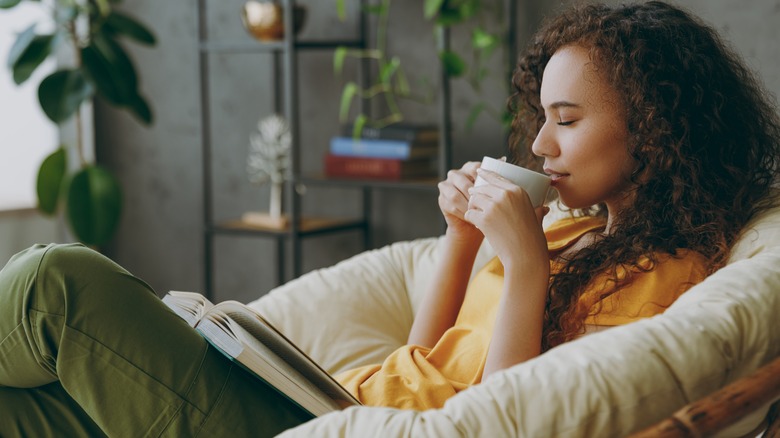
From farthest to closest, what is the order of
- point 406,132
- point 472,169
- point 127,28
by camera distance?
point 127,28
point 406,132
point 472,169

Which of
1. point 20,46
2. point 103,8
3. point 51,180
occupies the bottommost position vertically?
point 51,180


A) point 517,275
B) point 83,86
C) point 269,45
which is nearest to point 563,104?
point 517,275

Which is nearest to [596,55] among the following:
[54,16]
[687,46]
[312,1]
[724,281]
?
[687,46]

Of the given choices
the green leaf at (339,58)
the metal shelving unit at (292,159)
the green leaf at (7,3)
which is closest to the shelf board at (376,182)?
the metal shelving unit at (292,159)

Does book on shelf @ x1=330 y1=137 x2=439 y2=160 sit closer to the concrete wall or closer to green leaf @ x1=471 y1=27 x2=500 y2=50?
the concrete wall

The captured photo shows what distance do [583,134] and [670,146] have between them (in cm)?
12

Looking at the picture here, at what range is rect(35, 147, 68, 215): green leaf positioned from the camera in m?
3.02

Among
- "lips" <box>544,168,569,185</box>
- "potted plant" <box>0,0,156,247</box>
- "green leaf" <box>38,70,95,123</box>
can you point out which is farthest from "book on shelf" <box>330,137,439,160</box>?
"lips" <box>544,168,569,185</box>

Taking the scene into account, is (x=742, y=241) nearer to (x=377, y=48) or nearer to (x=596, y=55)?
(x=596, y=55)

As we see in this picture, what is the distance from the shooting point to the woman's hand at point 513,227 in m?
1.23

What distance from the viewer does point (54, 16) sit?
2992 millimetres

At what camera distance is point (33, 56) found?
9.47 ft

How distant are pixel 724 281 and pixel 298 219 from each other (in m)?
1.88

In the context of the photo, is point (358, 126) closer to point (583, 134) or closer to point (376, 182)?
point (376, 182)
